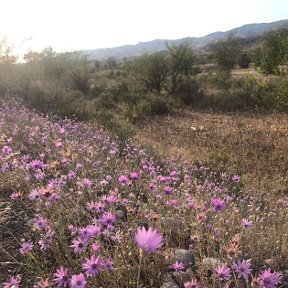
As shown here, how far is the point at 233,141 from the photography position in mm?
12945

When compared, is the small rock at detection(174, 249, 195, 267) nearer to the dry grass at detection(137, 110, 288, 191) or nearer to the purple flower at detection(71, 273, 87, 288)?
A: the purple flower at detection(71, 273, 87, 288)

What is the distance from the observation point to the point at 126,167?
568 cm

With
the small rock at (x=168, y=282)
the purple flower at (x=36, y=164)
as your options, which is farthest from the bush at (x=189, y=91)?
the small rock at (x=168, y=282)

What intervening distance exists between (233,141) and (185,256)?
10.1m

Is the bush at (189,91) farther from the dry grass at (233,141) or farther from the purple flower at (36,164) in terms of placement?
the purple flower at (36,164)

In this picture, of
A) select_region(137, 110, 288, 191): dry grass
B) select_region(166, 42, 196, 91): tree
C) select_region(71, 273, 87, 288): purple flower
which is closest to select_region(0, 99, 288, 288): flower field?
select_region(71, 273, 87, 288): purple flower

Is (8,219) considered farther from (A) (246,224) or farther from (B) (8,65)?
(B) (8,65)

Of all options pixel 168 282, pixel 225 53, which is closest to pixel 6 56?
pixel 168 282

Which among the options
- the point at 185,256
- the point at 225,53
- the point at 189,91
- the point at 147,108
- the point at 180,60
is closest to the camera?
the point at 185,256

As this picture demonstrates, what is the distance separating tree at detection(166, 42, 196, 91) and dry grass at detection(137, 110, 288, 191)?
869 centimetres

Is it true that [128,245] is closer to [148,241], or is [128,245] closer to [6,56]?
[148,241]

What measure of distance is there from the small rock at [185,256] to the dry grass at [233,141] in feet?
15.0

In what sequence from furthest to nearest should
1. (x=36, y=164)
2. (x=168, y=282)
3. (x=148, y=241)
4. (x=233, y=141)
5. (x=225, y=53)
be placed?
(x=225, y=53)
(x=233, y=141)
(x=36, y=164)
(x=168, y=282)
(x=148, y=241)

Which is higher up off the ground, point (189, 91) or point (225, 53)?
point (225, 53)
